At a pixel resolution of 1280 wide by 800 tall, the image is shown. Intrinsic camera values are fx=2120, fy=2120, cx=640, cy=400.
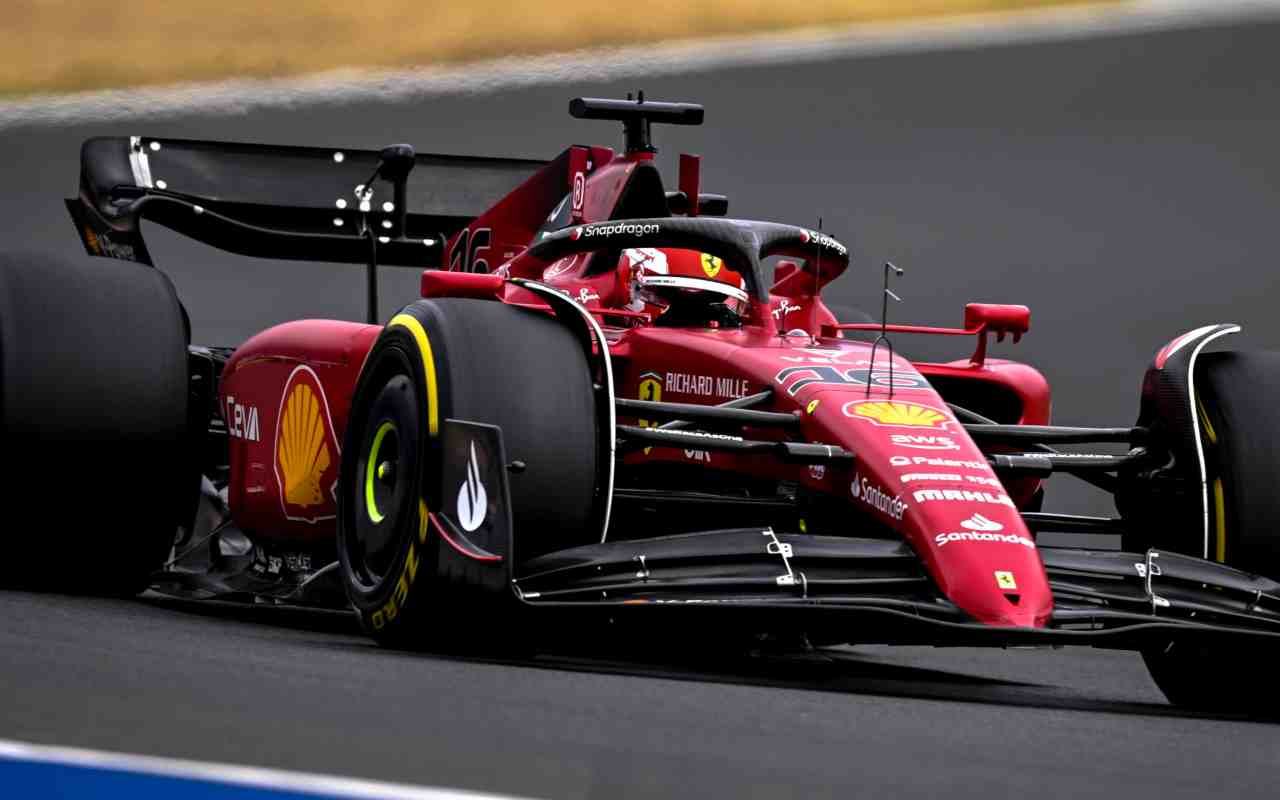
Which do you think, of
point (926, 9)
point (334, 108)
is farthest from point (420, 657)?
point (334, 108)

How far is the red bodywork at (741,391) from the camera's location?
482 cm

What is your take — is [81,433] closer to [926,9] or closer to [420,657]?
[420,657]

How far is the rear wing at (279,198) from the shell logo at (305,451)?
166 centimetres

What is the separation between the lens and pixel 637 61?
9688mm

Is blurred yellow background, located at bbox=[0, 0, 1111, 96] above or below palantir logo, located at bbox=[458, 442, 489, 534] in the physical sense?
above

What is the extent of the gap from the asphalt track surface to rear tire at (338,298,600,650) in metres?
0.15

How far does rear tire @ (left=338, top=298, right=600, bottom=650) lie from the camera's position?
5.00 meters

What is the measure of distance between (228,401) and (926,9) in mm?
3499

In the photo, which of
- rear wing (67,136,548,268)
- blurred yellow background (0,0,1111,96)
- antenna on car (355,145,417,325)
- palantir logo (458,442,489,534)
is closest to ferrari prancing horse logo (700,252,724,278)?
antenna on car (355,145,417,325)

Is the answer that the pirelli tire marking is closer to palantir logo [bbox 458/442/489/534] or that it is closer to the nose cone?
palantir logo [bbox 458/442/489/534]

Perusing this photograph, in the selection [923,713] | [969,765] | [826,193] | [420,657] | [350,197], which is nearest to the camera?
[969,765]

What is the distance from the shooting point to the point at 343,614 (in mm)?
6875

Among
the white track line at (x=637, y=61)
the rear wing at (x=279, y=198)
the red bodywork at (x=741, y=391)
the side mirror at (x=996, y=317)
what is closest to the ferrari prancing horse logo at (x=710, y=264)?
the red bodywork at (x=741, y=391)

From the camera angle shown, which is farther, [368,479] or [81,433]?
[81,433]
